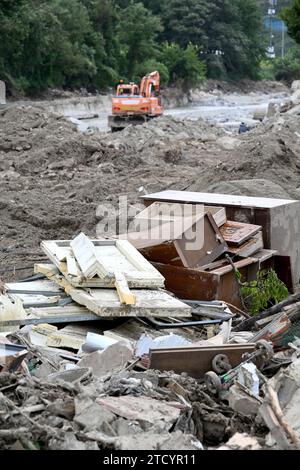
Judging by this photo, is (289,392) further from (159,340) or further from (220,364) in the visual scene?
(159,340)

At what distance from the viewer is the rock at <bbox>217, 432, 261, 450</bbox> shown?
4.26 metres

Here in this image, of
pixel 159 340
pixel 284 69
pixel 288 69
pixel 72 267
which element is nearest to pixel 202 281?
pixel 72 267

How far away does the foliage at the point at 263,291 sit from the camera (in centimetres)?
888

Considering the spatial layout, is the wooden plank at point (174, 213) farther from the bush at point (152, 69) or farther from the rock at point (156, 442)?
the bush at point (152, 69)

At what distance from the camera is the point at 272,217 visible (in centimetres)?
967

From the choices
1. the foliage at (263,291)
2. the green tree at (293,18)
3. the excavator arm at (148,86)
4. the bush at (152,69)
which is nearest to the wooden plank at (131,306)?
the foliage at (263,291)

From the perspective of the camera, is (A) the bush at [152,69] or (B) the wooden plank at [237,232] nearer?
(B) the wooden plank at [237,232]

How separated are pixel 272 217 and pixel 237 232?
65cm

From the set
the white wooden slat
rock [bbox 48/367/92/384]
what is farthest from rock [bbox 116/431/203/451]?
the white wooden slat

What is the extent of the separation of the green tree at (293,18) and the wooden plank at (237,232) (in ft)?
43.3

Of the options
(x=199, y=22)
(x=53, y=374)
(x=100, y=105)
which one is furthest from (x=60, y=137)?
(x=199, y=22)

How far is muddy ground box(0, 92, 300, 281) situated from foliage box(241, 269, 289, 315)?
2.86 meters

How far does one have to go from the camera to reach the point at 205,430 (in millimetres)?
4840
